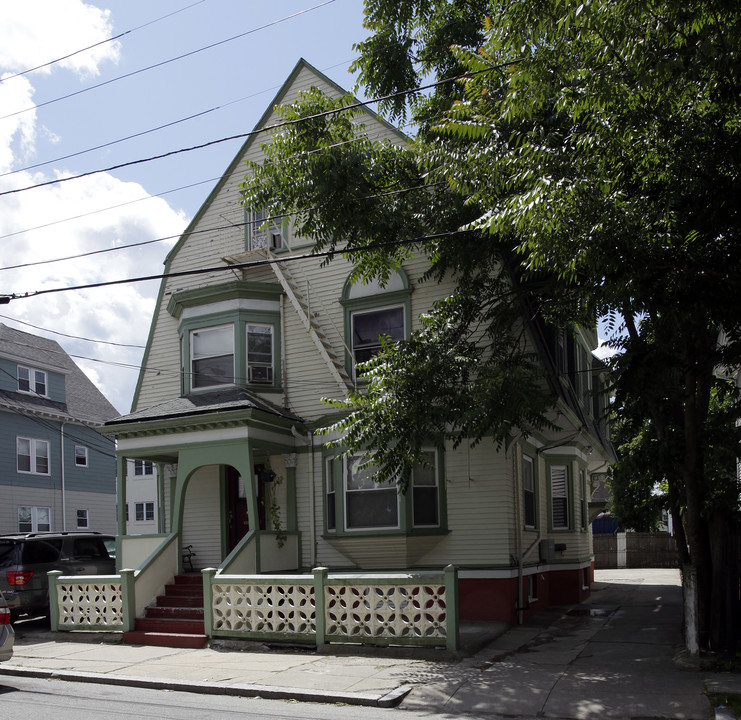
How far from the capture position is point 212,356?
1730 cm

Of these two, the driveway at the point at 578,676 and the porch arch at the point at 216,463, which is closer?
the driveway at the point at 578,676

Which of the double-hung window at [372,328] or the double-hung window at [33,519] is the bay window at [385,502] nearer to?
the double-hung window at [372,328]

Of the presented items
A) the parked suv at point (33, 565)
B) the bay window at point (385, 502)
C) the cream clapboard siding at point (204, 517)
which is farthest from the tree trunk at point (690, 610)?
the parked suv at point (33, 565)

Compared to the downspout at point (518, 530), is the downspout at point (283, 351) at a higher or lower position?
higher

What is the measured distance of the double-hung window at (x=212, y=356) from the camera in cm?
1706

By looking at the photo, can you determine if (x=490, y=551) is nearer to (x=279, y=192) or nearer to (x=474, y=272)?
(x=474, y=272)

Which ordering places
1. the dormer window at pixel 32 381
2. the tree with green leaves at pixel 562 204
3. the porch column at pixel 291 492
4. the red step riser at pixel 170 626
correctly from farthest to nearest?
the dormer window at pixel 32 381 → the porch column at pixel 291 492 → the red step riser at pixel 170 626 → the tree with green leaves at pixel 562 204

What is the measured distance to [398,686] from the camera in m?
9.48

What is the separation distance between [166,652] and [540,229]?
880 centimetres

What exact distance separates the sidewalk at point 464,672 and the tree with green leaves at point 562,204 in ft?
4.63

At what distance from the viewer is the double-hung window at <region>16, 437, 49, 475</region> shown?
1192 inches

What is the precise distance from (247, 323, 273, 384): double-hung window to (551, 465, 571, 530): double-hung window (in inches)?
299

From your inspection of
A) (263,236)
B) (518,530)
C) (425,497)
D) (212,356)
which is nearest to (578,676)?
(518,530)

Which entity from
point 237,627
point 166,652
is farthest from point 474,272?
point 166,652
